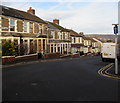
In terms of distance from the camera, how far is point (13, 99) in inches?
262

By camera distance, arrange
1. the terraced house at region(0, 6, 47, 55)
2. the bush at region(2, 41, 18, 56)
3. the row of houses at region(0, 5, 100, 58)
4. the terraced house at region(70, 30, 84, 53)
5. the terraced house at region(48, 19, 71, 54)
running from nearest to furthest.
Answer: the bush at region(2, 41, 18, 56) → the terraced house at region(0, 6, 47, 55) → the row of houses at region(0, 5, 100, 58) → the terraced house at region(48, 19, 71, 54) → the terraced house at region(70, 30, 84, 53)

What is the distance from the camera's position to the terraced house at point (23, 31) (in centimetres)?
2371

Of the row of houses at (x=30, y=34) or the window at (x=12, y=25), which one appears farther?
the window at (x=12, y=25)

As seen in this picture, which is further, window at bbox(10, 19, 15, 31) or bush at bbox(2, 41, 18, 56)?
window at bbox(10, 19, 15, 31)

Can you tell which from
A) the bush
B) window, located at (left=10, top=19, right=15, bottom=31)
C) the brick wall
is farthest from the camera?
window, located at (left=10, top=19, right=15, bottom=31)

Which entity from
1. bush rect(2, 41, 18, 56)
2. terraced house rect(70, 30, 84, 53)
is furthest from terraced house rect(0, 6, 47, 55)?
terraced house rect(70, 30, 84, 53)

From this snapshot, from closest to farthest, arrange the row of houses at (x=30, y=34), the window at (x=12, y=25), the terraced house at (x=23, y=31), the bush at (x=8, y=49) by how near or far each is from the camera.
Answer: the bush at (x=8, y=49)
the terraced house at (x=23, y=31)
the row of houses at (x=30, y=34)
the window at (x=12, y=25)

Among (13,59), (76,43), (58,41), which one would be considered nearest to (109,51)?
(13,59)

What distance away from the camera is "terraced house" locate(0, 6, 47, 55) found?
2371cm

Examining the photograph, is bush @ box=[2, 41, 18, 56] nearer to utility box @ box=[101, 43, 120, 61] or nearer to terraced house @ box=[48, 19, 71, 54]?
utility box @ box=[101, 43, 120, 61]

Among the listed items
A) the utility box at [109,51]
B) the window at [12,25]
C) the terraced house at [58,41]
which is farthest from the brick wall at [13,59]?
the terraced house at [58,41]

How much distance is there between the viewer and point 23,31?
1080 inches

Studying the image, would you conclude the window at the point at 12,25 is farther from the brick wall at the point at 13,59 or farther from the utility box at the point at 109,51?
the utility box at the point at 109,51

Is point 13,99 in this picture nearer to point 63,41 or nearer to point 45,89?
point 45,89
